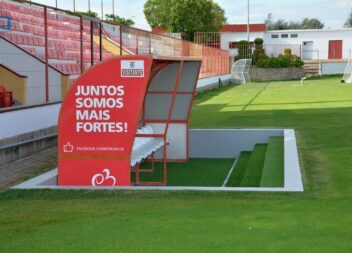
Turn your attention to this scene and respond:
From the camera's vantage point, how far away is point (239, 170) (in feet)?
37.8

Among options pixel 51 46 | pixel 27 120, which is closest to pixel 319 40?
pixel 51 46

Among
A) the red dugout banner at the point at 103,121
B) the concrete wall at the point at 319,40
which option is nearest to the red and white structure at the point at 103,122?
the red dugout banner at the point at 103,121

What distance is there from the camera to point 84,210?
689cm

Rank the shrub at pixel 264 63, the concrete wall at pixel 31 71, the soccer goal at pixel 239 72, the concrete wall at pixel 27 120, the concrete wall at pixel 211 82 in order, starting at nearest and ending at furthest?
1. the concrete wall at pixel 27 120
2. the concrete wall at pixel 31 71
3. the concrete wall at pixel 211 82
4. the soccer goal at pixel 239 72
5. the shrub at pixel 264 63

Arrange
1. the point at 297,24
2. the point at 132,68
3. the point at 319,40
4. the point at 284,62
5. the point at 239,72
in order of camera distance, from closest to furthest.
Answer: the point at 132,68, the point at 239,72, the point at 284,62, the point at 319,40, the point at 297,24

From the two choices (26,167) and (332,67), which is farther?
(332,67)

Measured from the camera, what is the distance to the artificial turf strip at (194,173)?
1075cm

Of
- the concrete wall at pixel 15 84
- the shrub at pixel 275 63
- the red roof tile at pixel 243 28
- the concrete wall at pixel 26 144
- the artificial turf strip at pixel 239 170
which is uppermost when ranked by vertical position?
the red roof tile at pixel 243 28

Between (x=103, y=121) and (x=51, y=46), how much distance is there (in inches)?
346

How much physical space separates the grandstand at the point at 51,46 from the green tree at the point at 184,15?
47077 mm

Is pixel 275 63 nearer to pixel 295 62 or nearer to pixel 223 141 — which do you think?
pixel 295 62

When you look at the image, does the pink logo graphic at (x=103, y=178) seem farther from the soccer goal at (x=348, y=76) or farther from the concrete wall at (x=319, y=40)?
the concrete wall at (x=319, y=40)

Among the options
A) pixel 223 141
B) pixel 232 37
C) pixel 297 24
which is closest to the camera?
pixel 223 141

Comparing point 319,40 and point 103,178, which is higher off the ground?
point 319,40
